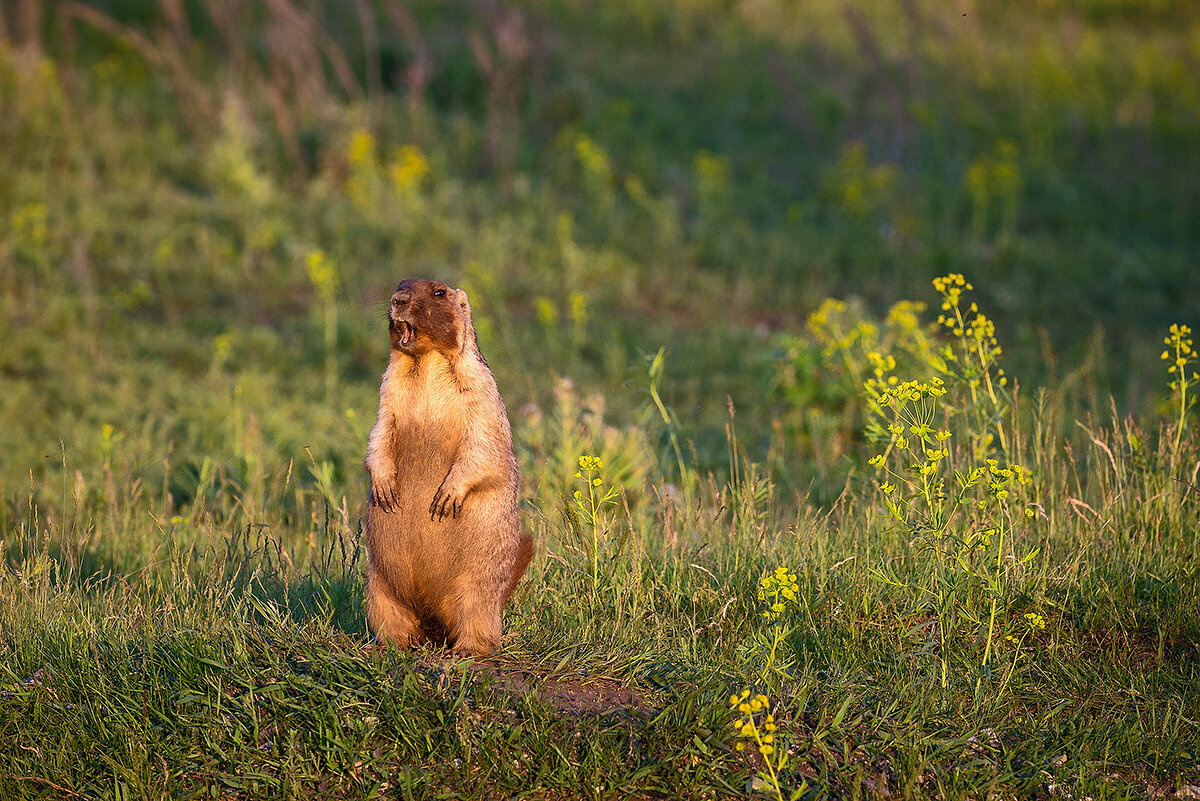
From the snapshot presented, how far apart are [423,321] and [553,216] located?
829 cm

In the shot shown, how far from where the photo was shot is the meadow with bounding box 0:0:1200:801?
12.2 ft

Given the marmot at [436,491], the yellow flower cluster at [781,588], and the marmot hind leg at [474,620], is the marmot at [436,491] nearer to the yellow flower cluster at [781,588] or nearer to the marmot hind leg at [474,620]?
the marmot hind leg at [474,620]

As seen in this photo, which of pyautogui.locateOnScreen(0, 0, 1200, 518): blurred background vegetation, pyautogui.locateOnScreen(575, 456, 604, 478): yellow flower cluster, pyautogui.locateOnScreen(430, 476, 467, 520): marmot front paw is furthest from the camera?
pyautogui.locateOnScreen(0, 0, 1200, 518): blurred background vegetation

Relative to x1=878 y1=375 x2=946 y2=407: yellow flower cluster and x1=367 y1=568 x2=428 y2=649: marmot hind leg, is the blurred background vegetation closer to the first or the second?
x1=367 y1=568 x2=428 y2=649: marmot hind leg

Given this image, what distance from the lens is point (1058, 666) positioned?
168 inches

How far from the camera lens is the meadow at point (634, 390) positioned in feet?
12.2

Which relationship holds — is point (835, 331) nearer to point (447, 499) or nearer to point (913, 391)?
point (913, 391)

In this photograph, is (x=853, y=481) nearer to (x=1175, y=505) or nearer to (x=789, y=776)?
(x=1175, y=505)

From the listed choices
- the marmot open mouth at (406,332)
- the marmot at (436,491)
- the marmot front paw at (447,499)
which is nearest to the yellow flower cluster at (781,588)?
the marmot at (436,491)

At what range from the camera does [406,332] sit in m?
4.06

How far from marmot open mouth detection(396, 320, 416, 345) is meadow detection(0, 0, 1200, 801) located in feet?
3.04

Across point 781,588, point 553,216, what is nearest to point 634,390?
point 781,588

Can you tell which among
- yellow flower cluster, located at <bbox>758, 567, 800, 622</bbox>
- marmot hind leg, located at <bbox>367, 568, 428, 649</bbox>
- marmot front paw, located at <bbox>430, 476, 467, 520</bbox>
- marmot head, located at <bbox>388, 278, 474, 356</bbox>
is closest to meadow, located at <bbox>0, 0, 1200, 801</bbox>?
yellow flower cluster, located at <bbox>758, 567, 800, 622</bbox>

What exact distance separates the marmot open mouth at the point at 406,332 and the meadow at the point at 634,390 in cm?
93
